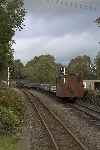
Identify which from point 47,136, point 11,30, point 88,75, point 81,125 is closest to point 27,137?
point 47,136

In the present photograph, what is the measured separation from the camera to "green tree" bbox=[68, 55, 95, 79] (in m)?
148

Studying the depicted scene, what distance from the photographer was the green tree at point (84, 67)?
485 feet

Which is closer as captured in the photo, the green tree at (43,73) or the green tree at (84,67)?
the green tree at (84,67)

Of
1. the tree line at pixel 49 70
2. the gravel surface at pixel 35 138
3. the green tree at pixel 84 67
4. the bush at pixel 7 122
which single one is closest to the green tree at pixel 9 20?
the gravel surface at pixel 35 138

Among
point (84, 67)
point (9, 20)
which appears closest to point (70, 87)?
point (9, 20)

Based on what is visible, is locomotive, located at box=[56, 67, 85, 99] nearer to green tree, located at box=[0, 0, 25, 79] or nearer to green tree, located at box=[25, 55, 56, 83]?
green tree, located at box=[0, 0, 25, 79]

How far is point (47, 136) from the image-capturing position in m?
17.9

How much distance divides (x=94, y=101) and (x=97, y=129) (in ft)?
64.0

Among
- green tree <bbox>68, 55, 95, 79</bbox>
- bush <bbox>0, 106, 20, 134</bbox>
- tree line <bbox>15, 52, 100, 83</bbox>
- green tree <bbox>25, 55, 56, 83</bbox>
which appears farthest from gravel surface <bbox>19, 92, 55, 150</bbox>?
green tree <bbox>25, 55, 56, 83</bbox>

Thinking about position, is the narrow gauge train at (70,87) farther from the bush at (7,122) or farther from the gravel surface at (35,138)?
the bush at (7,122)

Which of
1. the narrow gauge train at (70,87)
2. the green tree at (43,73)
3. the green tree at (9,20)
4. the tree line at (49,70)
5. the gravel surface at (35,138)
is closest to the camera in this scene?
the gravel surface at (35,138)

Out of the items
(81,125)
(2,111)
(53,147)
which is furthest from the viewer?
(81,125)

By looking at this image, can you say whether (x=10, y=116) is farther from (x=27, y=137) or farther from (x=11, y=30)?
(x=11, y=30)

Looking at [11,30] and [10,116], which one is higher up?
[11,30]
